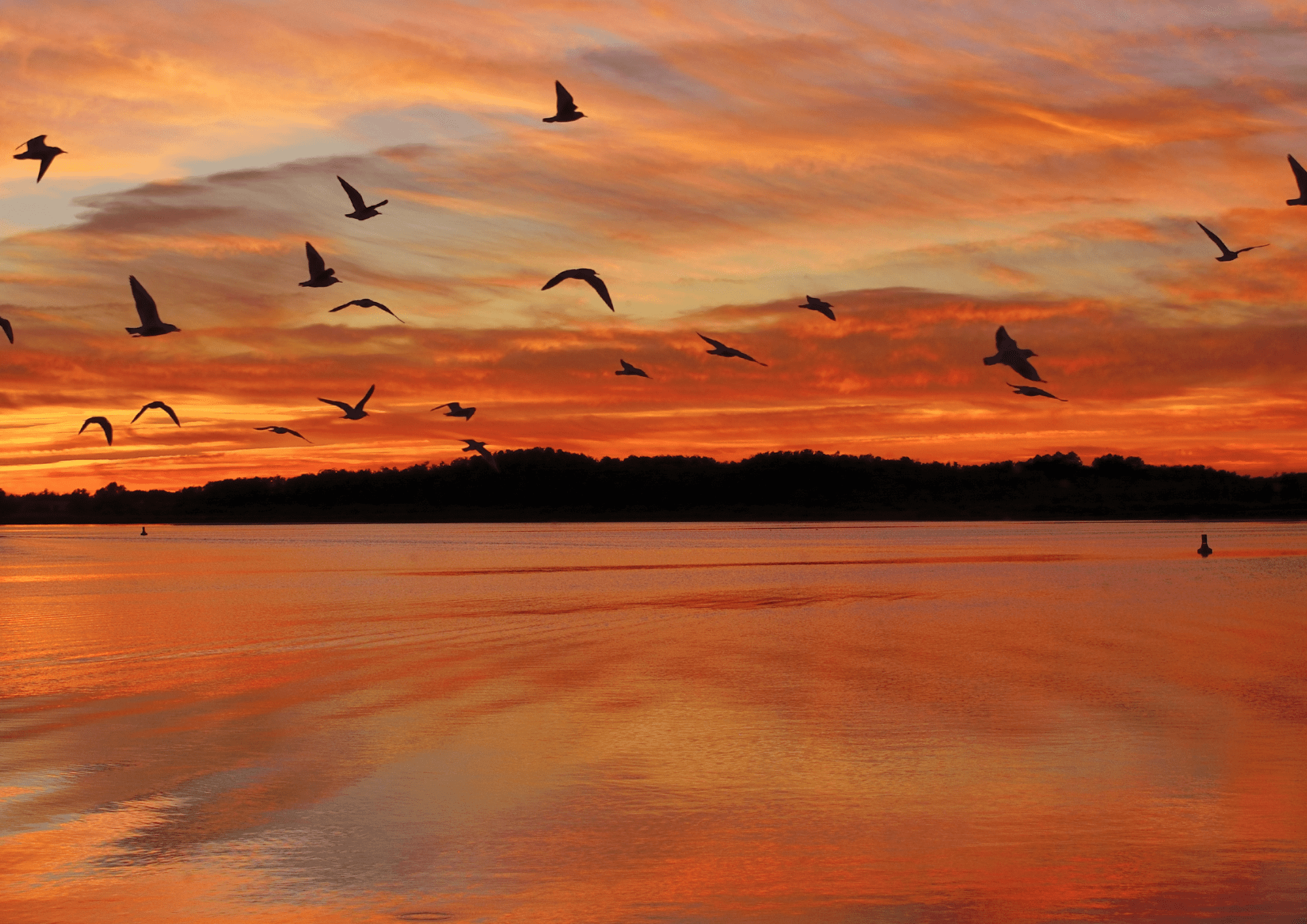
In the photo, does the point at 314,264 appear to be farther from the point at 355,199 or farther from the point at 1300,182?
the point at 1300,182

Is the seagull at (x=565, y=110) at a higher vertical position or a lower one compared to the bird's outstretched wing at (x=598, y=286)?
higher

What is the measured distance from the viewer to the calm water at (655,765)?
1220 centimetres

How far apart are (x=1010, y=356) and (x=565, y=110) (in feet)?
31.5

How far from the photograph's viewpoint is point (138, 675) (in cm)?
2720

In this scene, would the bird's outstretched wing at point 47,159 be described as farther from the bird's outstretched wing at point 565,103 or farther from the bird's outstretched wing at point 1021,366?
the bird's outstretched wing at point 1021,366

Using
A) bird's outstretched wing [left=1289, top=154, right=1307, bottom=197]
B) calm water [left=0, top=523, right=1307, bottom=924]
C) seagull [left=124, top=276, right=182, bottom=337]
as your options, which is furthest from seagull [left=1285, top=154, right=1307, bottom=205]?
seagull [left=124, top=276, right=182, bottom=337]

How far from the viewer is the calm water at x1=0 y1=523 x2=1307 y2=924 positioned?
480 inches

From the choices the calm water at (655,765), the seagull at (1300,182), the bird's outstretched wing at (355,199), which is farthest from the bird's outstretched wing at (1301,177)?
the bird's outstretched wing at (355,199)

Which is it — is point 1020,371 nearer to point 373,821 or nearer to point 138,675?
point 373,821

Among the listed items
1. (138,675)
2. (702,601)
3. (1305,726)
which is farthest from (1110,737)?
(702,601)

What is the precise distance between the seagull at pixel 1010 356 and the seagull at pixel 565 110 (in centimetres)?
889

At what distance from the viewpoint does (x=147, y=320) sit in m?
26.4

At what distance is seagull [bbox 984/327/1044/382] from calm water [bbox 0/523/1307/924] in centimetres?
588

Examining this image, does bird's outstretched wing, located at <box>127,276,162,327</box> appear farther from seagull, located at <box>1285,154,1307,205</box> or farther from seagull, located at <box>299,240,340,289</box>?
seagull, located at <box>1285,154,1307,205</box>
